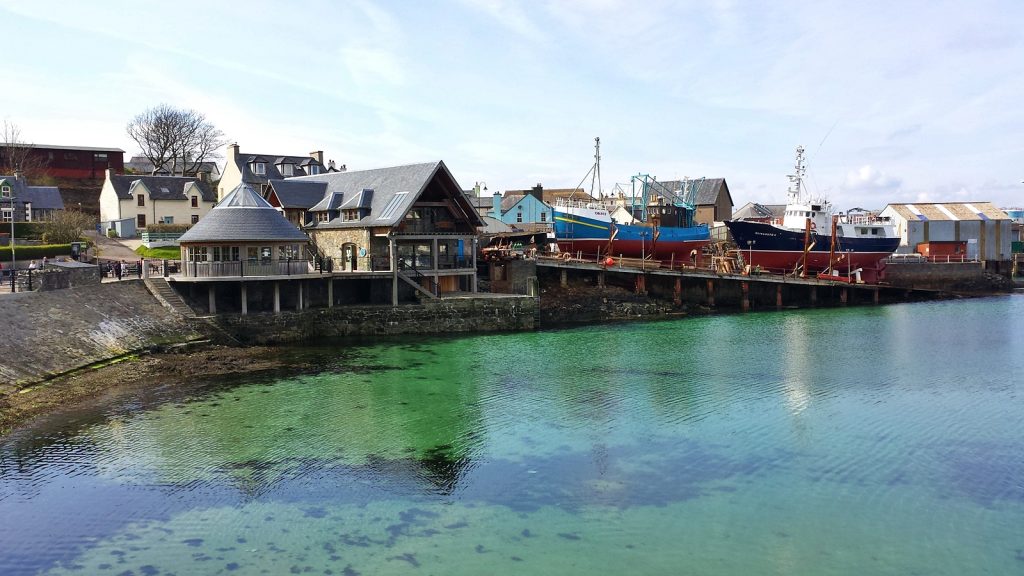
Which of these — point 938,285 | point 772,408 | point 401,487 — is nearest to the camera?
point 401,487

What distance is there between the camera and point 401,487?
15.8 metres

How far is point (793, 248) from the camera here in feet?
186

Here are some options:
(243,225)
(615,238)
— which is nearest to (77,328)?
(243,225)

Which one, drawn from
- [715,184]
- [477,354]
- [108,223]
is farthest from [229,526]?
[715,184]

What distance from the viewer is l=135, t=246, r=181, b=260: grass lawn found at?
157ft

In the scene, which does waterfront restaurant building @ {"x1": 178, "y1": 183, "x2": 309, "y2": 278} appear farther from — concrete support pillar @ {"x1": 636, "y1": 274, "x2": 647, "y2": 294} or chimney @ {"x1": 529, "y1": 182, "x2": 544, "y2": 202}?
chimney @ {"x1": 529, "y1": 182, "x2": 544, "y2": 202}

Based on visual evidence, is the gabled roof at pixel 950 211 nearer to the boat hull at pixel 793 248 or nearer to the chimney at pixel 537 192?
the boat hull at pixel 793 248

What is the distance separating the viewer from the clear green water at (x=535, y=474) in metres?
12.9

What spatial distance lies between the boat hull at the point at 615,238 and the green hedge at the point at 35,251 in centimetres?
3182

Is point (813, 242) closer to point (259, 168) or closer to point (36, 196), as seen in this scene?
point (259, 168)

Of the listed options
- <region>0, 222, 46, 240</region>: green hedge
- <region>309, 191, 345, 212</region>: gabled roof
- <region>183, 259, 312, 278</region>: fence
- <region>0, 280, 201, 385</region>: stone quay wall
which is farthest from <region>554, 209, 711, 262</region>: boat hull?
<region>0, 222, 46, 240</region>: green hedge

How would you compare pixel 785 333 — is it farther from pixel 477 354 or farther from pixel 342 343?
pixel 342 343

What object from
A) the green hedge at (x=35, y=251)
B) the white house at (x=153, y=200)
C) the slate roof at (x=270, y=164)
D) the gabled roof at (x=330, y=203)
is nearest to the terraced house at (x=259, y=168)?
the slate roof at (x=270, y=164)

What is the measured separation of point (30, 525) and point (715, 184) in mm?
76800
